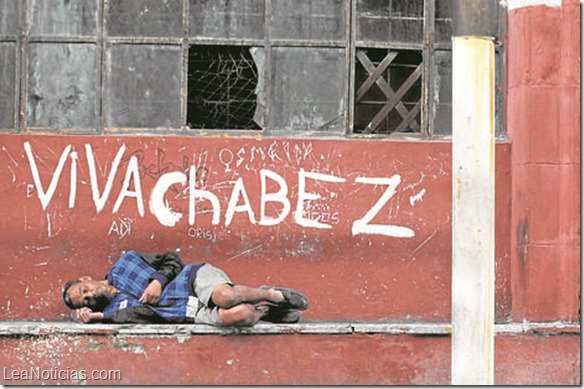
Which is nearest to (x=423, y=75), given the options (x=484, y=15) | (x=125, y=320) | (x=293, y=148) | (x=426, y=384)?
(x=293, y=148)

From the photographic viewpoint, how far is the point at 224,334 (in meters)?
8.13

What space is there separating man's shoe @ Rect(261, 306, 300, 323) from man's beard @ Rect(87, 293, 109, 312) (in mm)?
1158

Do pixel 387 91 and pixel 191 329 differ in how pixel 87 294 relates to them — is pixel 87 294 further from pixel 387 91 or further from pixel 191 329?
pixel 387 91

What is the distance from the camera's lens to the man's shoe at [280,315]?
8.30m

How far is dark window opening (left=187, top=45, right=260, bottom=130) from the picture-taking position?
8.75 m

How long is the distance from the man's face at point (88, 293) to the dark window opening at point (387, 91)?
7.62 ft

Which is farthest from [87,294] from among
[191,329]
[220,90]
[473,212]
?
[473,212]

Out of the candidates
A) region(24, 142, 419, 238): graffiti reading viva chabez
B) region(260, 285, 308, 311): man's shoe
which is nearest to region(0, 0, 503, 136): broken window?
region(24, 142, 419, 238): graffiti reading viva chabez

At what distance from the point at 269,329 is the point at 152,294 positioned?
2.89 feet

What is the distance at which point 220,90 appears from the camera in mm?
8742

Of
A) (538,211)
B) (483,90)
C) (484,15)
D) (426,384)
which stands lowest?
(426,384)

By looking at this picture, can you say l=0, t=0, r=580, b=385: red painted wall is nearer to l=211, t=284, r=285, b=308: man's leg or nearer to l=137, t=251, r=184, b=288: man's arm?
l=137, t=251, r=184, b=288: man's arm

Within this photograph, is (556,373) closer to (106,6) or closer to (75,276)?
(75,276)

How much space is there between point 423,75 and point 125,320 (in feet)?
9.78
